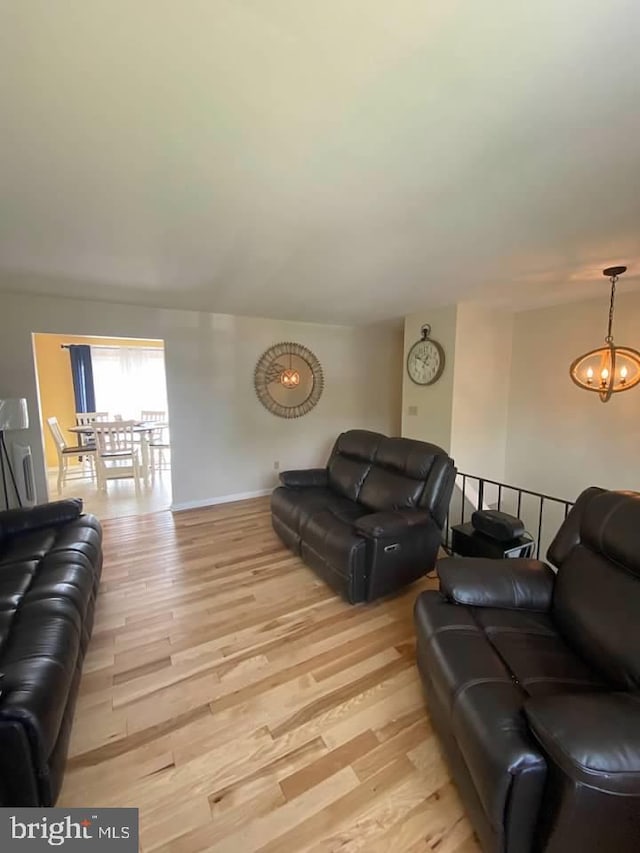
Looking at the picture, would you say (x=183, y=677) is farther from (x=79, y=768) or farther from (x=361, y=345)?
(x=361, y=345)

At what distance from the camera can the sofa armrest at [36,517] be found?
2.39m

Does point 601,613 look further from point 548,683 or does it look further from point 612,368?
point 612,368

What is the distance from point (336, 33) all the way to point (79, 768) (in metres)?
2.58

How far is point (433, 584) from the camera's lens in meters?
2.70

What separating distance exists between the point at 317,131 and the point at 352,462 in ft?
8.33

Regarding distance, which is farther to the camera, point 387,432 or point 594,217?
point 387,432

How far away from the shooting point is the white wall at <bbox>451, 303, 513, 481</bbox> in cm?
384

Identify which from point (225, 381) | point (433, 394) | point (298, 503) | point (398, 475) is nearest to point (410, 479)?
point (398, 475)

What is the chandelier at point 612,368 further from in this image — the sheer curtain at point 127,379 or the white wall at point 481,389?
the sheer curtain at point 127,379

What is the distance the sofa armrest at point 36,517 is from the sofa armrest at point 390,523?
211 cm

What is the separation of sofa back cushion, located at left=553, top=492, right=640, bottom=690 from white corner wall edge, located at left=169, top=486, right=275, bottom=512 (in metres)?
3.66

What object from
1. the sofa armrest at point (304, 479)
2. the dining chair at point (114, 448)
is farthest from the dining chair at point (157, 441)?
the sofa armrest at point (304, 479)

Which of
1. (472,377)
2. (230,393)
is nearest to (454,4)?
(472,377)

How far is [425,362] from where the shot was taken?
4.09 metres
